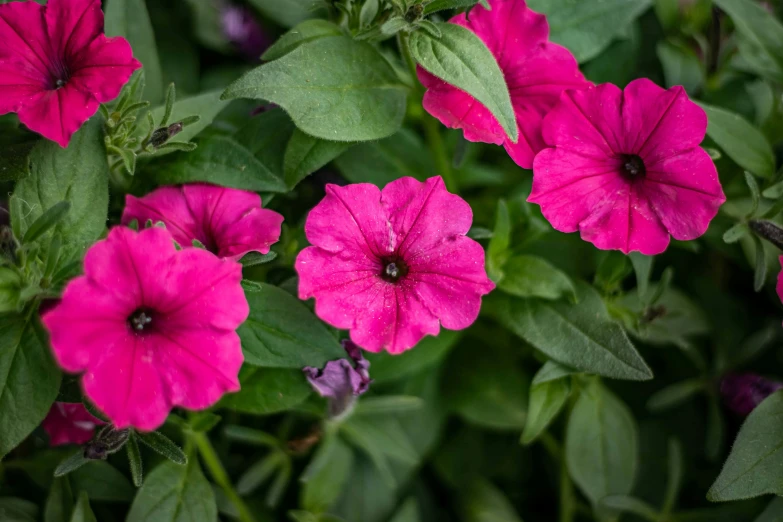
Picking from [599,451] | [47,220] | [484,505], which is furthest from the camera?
[484,505]

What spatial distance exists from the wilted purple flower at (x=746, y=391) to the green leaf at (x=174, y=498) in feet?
3.07

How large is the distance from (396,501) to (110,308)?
81 cm

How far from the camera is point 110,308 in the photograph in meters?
0.82

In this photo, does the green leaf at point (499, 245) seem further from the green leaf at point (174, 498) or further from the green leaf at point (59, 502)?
the green leaf at point (59, 502)

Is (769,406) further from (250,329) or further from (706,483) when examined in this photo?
(250,329)

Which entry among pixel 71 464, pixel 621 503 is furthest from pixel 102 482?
pixel 621 503

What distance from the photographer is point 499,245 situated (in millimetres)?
1138

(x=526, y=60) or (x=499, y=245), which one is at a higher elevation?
(x=526, y=60)

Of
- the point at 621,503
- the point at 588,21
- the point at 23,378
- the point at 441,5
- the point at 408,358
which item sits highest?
the point at 441,5

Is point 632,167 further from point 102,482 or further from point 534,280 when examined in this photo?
point 102,482

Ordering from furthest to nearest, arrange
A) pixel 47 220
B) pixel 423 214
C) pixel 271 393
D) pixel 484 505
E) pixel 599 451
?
pixel 484 505 → pixel 599 451 → pixel 271 393 → pixel 423 214 → pixel 47 220

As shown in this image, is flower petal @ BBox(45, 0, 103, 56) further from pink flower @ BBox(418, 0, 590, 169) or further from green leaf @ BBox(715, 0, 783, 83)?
green leaf @ BBox(715, 0, 783, 83)

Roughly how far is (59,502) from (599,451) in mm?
927

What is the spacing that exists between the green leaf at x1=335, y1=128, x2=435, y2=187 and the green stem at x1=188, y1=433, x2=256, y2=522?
20.0 inches
